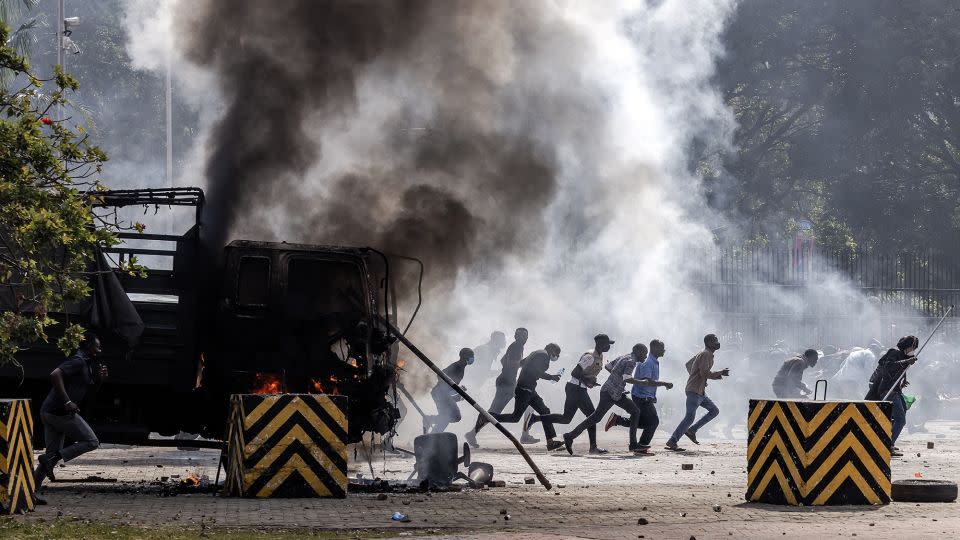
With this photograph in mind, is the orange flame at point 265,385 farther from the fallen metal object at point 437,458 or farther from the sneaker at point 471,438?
the sneaker at point 471,438

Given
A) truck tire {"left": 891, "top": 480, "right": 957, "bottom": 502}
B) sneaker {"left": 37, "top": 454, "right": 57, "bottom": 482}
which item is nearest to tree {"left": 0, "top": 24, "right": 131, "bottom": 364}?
sneaker {"left": 37, "top": 454, "right": 57, "bottom": 482}

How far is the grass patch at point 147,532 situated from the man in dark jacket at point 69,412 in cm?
172

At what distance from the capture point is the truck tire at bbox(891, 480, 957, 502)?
1073 cm

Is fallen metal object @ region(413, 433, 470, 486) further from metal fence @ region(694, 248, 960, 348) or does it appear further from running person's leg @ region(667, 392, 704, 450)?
metal fence @ region(694, 248, 960, 348)

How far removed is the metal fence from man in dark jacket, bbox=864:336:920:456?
13.3 m

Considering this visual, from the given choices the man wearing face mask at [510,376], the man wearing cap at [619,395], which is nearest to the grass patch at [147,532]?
the man wearing cap at [619,395]

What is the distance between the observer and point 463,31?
1692 centimetres

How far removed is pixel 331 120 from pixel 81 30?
36.3 meters

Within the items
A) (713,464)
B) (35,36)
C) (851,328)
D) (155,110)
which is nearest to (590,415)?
(713,464)

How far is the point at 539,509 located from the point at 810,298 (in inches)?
771

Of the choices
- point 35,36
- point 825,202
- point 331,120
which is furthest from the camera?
point 35,36

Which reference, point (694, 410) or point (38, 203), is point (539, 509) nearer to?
point (38, 203)

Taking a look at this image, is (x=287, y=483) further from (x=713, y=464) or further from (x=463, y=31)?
(x=463, y=31)

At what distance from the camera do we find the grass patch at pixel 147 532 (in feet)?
27.0
